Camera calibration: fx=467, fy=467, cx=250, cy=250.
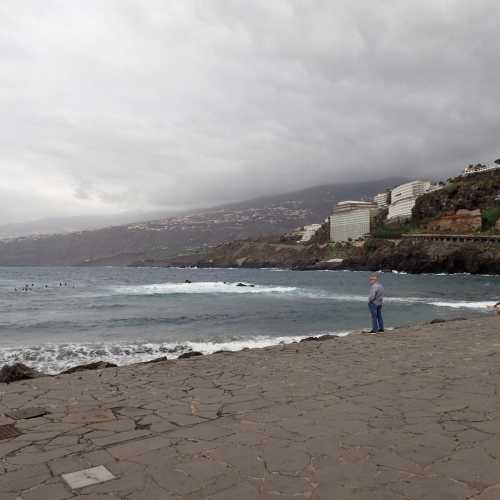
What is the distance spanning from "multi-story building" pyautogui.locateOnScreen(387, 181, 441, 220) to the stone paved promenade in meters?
142

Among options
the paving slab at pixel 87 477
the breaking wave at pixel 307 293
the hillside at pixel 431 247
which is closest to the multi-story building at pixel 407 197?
the hillside at pixel 431 247

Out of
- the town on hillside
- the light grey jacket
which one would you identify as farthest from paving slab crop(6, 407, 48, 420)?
the town on hillside

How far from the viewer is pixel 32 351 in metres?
15.2

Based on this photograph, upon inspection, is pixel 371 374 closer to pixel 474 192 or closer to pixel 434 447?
pixel 434 447

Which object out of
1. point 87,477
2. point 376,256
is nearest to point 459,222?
point 376,256

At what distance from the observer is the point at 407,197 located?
16538 cm

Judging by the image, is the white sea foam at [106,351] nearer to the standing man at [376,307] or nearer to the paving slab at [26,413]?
the standing man at [376,307]

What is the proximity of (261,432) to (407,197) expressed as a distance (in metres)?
171

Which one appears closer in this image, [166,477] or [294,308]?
[166,477]

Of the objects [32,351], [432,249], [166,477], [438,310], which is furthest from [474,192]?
[166,477]

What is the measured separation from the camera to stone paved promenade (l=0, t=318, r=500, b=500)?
139 inches

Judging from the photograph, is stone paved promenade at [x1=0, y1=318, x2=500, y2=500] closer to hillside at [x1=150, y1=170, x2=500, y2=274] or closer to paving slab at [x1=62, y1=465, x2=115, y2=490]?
paving slab at [x1=62, y1=465, x2=115, y2=490]

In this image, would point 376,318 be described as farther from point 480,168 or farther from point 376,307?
point 480,168

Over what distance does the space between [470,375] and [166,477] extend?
528 centimetres
